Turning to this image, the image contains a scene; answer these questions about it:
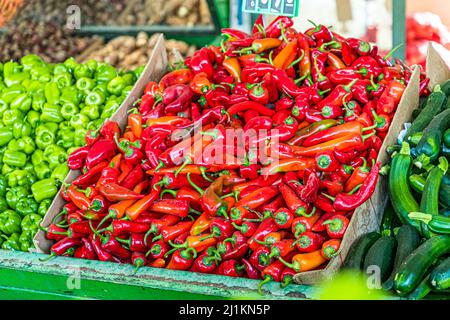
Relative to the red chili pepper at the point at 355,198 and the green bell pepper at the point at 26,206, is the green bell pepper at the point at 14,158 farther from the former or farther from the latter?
the red chili pepper at the point at 355,198

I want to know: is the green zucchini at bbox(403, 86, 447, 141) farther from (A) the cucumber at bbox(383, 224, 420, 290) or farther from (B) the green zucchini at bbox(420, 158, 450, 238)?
(A) the cucumber at bbox(383, 224, 420, 290)

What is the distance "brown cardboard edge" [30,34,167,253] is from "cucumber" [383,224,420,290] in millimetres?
1819

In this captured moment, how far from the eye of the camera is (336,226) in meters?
2.55

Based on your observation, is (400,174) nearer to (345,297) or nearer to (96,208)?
(345,297)

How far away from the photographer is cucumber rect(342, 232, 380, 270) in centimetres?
248

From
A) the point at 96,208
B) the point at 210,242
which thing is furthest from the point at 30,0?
the point at 210,242

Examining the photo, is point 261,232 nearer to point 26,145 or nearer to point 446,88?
point 446,88

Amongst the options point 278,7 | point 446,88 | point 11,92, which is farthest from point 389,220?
point 11,92

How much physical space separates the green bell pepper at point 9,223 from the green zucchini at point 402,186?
2199 mm

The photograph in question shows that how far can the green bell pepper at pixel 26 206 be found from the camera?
3.54m

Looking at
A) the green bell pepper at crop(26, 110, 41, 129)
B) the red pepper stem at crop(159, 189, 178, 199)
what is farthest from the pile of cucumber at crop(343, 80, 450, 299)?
the green bell pepper at crop(26, 110, 41, 129)

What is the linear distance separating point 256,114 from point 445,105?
103 centimetres

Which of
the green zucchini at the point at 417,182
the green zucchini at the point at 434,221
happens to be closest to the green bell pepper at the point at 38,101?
the green zucchini at the point at 417,182

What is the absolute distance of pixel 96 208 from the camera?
306 cm
